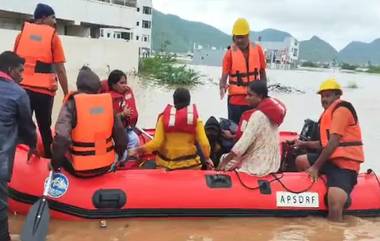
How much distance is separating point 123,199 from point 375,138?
28.2ft

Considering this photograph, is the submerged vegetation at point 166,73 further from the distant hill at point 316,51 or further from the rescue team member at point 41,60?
the distant hill at point 316,51

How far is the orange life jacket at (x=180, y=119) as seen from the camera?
178 inches

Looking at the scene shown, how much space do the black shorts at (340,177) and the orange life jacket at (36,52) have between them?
2.57 metres

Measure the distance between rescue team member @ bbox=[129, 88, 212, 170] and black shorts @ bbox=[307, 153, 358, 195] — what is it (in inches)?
41.8

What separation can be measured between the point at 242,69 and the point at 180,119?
1578 millimetres

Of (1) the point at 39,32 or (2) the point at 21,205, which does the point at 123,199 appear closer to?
(2) the point at 21,205

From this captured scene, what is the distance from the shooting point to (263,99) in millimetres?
4605

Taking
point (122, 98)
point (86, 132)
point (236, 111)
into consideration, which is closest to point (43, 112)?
point (122, 98)

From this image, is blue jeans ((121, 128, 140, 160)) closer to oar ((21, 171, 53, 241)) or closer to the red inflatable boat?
the red inflatable boat

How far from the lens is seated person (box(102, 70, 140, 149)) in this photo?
17.1 feet

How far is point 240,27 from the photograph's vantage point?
572cm

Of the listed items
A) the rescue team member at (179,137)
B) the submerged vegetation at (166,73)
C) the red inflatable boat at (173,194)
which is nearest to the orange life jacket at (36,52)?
the red inflatable boat at (173,194)

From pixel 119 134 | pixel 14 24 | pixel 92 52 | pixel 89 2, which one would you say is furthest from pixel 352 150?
pixel 89 2

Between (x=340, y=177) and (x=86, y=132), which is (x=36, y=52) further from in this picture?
(x=340, y=177)
